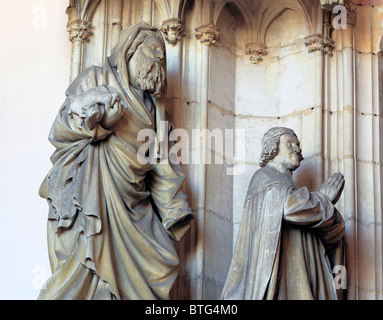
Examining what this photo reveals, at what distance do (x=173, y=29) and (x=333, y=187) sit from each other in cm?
169

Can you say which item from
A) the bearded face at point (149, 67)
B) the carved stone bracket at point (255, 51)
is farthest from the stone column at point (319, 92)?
the bearded face at point (149, 67)

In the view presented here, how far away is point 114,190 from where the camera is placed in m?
8.25

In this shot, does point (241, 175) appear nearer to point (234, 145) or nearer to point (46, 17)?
point (234, 145)

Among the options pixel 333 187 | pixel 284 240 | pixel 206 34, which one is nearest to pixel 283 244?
pixel 284 240

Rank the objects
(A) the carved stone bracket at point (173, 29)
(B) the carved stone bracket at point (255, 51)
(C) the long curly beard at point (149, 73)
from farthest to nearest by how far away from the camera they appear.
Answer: (B) the carved stone bracket at point (255, 51) → (A) the carved stone bracket at point (173, 29) → (C) the long curly beard at point (149, 73)

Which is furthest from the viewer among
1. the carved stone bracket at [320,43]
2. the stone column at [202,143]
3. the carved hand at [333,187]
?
the carved stone bracket at [320,43]

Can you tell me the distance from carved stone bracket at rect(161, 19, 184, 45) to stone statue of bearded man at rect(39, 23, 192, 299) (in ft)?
1.61

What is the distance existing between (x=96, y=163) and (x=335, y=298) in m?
1.76

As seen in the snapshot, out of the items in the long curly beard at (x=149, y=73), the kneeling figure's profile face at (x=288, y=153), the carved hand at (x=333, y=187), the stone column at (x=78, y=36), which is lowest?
the carved hand at (x=333, y=187)

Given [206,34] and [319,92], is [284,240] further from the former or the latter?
[206,34]

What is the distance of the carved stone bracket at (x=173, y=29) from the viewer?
917 cm

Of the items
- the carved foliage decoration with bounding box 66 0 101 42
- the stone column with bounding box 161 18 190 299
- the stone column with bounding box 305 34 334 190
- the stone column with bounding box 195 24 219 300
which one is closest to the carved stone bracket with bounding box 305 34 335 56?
the stone column with bounding box 305 34 334 190

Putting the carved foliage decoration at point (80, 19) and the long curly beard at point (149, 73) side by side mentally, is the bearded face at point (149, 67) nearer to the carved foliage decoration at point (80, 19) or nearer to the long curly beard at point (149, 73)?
the long curly beard at point (149, 73)
